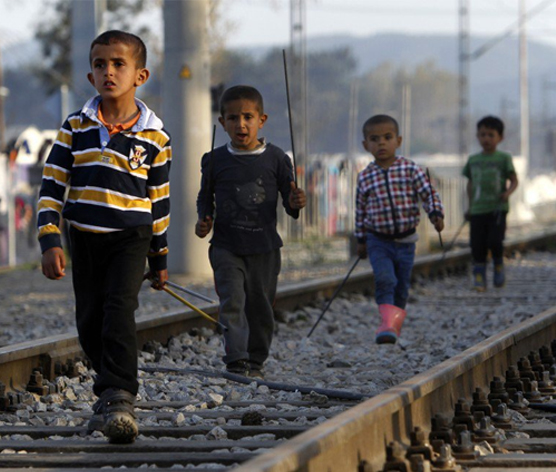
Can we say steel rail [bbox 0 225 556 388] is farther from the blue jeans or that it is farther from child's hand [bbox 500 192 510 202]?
child's hand [bbox 500 192 510 202]

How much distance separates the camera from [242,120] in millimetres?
6840

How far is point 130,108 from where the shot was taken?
5172mm

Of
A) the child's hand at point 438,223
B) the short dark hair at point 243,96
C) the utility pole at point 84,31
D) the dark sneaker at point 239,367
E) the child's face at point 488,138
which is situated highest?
the utility pole at point 84,31

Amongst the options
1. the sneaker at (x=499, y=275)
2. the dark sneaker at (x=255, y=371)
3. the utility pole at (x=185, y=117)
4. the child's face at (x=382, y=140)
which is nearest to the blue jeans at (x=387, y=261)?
the child's face at (x=382, y=140)

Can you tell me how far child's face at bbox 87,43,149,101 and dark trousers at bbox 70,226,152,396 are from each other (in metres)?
0.53

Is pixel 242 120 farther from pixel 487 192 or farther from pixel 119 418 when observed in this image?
pixel 487 192

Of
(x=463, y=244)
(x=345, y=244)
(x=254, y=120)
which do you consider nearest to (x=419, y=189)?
(x=254, y=120)

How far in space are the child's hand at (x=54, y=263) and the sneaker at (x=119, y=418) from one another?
50 centimetres

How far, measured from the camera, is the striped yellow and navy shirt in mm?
5023

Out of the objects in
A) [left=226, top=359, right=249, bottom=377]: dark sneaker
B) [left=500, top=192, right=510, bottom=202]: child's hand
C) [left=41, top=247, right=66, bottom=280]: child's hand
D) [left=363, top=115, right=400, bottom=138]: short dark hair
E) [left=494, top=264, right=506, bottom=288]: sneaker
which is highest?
[left=363, top=115, right=400, bottom=138]: short dark hair

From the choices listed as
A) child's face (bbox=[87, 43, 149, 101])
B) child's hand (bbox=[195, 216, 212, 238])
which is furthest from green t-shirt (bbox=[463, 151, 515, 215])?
child's face (bbox=[87, 43, 149, 101])

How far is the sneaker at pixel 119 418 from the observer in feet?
15.5

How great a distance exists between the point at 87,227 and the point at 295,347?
380cm

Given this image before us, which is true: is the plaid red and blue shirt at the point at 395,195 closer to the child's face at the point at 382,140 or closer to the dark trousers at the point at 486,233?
the child's face at the point at 382,140
